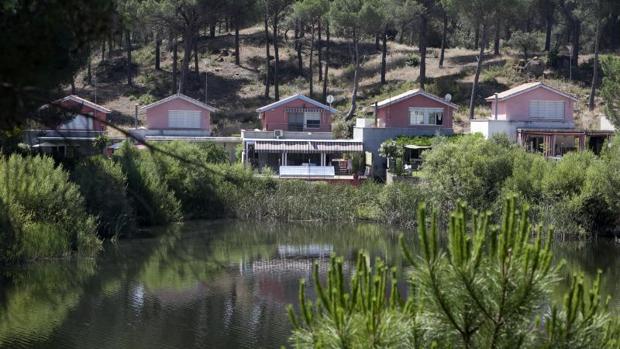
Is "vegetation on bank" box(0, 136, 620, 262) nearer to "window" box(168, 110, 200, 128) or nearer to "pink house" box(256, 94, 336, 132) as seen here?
"window" box(168, 110, 200, 128)

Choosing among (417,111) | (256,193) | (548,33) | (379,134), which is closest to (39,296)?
(256,193)

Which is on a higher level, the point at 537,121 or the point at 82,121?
the point at 537,121

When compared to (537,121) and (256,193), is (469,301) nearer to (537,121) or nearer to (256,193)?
(256,193)

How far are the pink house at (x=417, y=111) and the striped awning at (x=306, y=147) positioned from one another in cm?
361

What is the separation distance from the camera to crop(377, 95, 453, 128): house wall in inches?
1957

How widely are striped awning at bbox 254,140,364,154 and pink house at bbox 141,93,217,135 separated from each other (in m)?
5.95

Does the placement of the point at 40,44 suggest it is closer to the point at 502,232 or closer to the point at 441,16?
the point at 502,232

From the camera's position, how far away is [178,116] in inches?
2003

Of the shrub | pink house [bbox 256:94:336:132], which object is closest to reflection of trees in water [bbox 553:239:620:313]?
the shrub

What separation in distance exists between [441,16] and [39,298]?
48109 millimetres

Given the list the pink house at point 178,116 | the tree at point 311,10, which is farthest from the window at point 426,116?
the pink house at point 178,116

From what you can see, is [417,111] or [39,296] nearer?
[39,296]

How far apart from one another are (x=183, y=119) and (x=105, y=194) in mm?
20866

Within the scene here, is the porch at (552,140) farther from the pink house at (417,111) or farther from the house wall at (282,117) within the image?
the house wall at (282,117)
